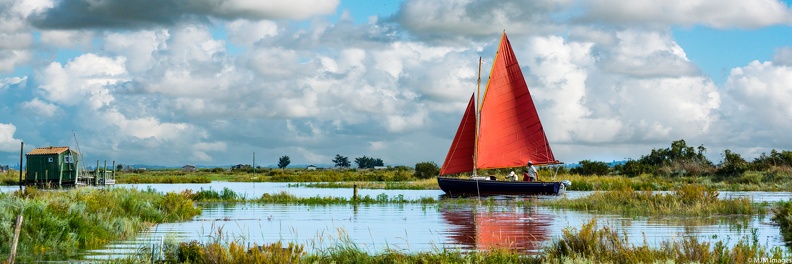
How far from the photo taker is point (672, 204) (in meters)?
33.8

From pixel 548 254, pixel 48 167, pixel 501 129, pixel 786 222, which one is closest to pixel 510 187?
pixel 501 129

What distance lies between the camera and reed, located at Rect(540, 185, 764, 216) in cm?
3288

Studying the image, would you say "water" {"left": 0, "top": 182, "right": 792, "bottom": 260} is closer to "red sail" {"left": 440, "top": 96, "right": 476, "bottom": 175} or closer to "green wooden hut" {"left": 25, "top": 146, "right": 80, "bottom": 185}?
"red sail" {"left": 440, "top": 96, "right": 476, "bottom": 175}

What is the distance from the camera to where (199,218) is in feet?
106

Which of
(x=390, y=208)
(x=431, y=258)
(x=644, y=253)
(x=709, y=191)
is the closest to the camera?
(x=644, y=253)

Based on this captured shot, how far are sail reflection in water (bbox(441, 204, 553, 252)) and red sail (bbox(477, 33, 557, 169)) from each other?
15936mm

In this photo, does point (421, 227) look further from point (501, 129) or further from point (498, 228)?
point (501, 129)

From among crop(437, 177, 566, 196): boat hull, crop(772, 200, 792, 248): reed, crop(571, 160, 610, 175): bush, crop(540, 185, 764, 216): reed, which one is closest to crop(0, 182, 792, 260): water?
crop(772, 200, 792, 248): reed

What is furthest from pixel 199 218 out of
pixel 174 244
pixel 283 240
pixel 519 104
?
pixel 519 104

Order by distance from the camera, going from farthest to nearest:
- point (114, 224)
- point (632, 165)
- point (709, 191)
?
point (632, 165), point (709, 191), point (114, 224)

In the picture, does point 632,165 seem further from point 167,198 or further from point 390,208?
point 167,198

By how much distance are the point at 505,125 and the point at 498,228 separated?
2668 cm

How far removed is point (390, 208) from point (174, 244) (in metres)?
20.8

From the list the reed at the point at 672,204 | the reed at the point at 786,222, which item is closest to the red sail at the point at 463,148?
the reed at the point at 672,204
